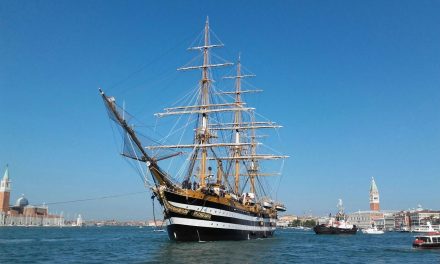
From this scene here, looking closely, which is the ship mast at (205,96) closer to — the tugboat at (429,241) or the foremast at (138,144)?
the foremast at (138,144)

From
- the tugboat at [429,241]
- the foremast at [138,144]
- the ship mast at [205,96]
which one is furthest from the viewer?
the ship mast at [205,96]

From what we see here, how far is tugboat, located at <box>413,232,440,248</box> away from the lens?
Result: 4831 cm

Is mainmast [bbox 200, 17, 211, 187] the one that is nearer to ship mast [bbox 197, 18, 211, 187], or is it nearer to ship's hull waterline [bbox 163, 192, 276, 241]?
ship mast [bbox 197, 18, 211, 187]

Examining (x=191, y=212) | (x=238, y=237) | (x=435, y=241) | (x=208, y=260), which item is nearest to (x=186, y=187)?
(x=191, y=212)

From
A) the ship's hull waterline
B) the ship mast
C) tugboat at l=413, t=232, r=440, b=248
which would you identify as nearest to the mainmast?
the ship mast

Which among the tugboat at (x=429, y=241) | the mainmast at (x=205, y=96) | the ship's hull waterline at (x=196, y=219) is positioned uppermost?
the mainmast at (x=205, y=96)

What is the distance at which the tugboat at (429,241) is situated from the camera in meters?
48.3

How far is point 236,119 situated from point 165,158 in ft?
107

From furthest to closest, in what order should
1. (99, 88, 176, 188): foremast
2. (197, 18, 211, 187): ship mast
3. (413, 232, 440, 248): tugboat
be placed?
(197, 18, 211, 187): ship mast, (413, 232, 440, 248): tugboat, (99, 88, 176, 188): foremast

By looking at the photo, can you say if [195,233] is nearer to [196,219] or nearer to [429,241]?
[196,219]

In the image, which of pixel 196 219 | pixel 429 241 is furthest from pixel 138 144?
pixel 429 241

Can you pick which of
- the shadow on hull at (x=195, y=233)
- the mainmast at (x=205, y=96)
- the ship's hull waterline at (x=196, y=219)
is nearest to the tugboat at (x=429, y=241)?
the ship's hull waterline at (x=196, y=219)

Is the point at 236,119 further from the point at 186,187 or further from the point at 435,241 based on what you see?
the point at 435,241

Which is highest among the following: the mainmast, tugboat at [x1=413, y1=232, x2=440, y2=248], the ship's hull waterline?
the mainmast
